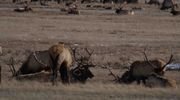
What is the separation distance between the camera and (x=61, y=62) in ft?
62.3

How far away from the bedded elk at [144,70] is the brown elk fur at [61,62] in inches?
83.3

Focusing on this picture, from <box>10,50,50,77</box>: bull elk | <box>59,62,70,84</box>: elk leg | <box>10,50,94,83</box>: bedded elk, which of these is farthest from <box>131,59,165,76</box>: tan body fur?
<box>10,50,50,77</box>: bull elk

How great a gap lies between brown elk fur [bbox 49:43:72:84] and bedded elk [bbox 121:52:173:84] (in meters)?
2.12

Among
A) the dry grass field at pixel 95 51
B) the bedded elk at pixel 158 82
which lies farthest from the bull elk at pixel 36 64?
the bedded elk at pixel 158 82

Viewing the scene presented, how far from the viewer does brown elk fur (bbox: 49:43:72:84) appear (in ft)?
62.0

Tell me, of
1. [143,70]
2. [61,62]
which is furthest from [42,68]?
[143,70]

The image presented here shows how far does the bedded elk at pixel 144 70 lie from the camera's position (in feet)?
65.8

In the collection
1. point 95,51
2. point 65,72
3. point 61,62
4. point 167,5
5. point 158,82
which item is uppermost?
point 61,62

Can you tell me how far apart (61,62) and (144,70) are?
2739 millimetres

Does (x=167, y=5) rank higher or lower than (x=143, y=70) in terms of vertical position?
lower

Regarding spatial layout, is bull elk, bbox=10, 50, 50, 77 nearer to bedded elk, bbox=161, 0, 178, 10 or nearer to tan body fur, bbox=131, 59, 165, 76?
tan body fur, bbox=131, 59, 165, 76

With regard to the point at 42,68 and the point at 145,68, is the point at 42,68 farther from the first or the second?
the point at 145,68

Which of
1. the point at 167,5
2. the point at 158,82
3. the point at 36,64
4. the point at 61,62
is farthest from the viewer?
the point at 167,5

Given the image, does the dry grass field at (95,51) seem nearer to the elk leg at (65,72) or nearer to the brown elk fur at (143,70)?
the elk leg at (65,72)
